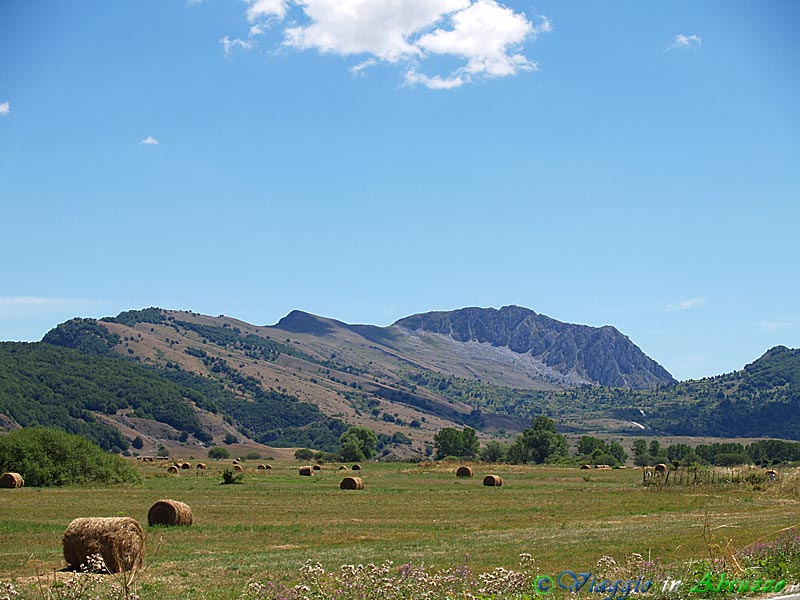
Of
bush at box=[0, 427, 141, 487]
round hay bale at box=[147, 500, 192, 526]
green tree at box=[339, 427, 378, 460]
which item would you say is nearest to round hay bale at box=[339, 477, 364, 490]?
bush at box=[0, 427, 141, 487]

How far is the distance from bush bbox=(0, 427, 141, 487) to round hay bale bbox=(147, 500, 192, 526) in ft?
111

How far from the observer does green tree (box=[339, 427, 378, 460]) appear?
5522 inches

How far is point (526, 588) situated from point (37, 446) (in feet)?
188

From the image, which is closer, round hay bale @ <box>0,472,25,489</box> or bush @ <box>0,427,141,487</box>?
round hay bale @ <box>0,472,25,489</box>

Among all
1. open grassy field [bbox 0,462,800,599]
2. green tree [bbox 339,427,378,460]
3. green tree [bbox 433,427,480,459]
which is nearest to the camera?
open grassy field [bbox 0,462,800,599]

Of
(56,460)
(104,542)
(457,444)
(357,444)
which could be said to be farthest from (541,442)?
(104,542)

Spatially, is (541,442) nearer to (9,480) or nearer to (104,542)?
(9,480)

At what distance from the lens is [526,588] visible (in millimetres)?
13406

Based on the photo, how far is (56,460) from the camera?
6253 centimetres

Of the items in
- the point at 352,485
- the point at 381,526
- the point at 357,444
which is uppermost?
the point at 381,526

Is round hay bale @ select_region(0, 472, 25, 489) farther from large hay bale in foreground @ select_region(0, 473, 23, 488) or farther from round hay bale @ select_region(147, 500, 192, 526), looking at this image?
round hay bale @ select_region(147, 500, 192, 526)

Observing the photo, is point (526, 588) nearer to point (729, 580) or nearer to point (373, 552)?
point (729, 580)

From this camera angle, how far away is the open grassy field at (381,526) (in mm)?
20031

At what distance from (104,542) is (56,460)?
155ft
